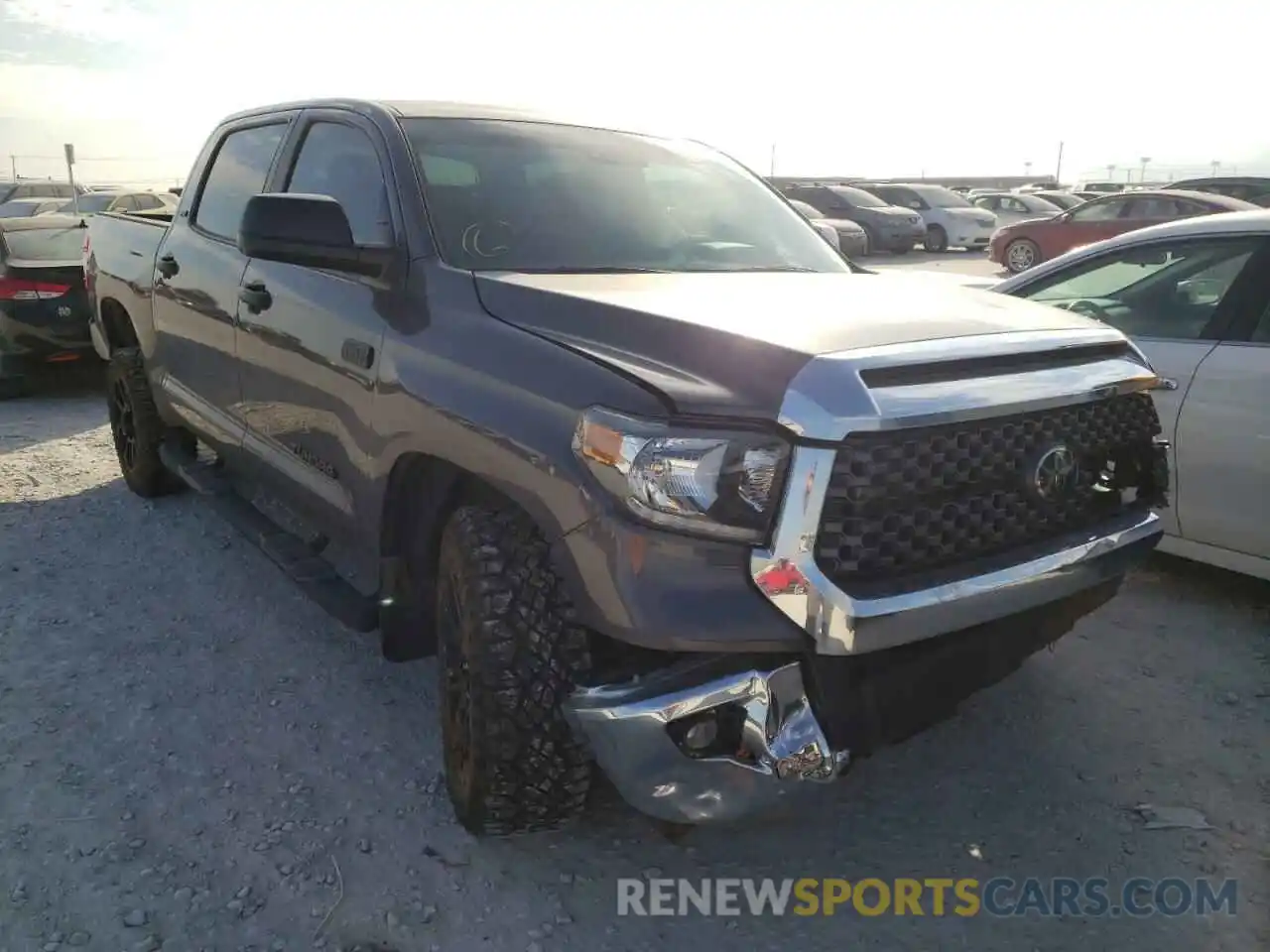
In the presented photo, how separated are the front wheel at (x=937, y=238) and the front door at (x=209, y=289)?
873 inches

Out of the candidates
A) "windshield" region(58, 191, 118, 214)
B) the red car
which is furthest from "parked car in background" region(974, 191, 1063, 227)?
"windshield" region(58, 191, 118, 214)

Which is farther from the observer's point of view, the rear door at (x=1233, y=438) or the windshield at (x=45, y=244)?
the windshield at (x=45, y=244)

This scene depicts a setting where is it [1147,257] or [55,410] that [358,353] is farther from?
[55,410]

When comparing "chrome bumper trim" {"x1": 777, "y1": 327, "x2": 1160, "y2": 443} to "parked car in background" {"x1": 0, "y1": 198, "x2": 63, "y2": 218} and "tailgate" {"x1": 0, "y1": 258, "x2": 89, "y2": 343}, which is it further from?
"parked car in background" {"x1": 0, "y1": 198, "x2": 63, "y2": 218}

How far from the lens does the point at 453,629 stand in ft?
8.96

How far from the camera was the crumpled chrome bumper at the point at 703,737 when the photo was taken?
2156 millimetres

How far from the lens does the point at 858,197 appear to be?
79.2ft

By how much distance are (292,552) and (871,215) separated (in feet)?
69.9

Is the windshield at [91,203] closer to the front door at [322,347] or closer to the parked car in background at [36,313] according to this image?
the parked car in background at [36,313]

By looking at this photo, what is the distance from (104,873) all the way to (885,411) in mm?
2209

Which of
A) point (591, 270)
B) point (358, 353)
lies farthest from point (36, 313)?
point (591, 270)

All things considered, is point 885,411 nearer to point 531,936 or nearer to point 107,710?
point 531,936

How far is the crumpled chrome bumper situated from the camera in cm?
216

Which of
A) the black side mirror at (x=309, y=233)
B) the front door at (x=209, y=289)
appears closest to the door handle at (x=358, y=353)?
the black side mirror at (x=309, y=233)
